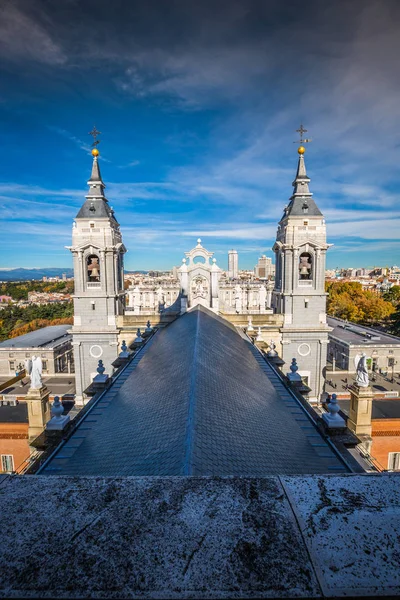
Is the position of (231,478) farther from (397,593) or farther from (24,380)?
(24,380)

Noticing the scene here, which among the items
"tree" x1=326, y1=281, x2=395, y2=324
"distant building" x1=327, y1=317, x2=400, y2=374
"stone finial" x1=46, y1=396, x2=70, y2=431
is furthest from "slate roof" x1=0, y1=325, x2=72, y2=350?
"tree" x1=326, y1=281, x2=395, y2=324

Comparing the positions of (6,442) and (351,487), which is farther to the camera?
(6,442)

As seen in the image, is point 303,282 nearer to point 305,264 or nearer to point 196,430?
point 305,264

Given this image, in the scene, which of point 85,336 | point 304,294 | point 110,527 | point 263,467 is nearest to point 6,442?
point 85,336

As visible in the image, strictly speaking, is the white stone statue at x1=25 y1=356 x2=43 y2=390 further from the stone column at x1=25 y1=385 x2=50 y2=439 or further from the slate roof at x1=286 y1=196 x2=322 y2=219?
the slate roof at x1=286 y1=196 x2=322 y2=219

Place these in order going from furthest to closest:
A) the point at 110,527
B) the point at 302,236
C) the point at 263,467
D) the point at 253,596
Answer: the point at 302,236
the point at 263,467
the point at 110,527
the point at 253,596

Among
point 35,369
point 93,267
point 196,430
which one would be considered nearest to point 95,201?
point 93,267

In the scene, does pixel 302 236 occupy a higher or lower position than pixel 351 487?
higher

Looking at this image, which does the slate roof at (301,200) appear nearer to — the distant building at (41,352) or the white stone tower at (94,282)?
the white stone tower at (94,282)
